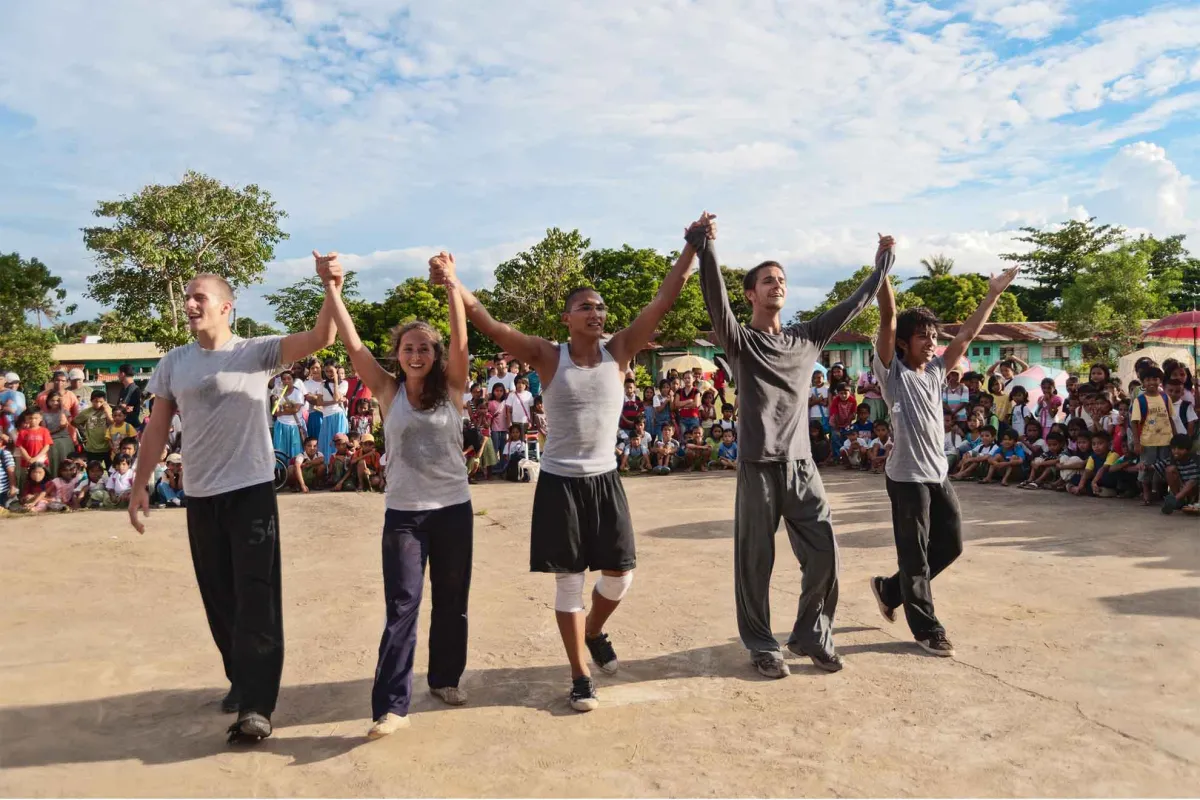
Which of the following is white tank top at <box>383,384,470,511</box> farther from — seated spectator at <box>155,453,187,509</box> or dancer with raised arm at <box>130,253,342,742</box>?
seated spectator at <box>155,453,187,509</box>

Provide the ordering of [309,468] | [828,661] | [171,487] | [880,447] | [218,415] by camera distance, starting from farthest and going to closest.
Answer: [880,447] < [309,468] < [171,487] < [828,661] < [218,415]

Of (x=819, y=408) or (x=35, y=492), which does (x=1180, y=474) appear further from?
(x=35, y=492)

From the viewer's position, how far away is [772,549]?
15.0ft

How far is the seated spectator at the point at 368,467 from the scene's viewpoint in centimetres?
1219

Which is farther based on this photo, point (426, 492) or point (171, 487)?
point (171, 487)

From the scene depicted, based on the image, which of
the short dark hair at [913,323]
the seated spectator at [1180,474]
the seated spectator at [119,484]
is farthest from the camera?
the seated spectator at [119,484]

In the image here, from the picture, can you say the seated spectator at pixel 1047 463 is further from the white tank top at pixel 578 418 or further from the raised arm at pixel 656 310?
the white tank top at pixel 578 418

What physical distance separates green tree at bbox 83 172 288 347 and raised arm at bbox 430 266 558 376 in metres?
29.4

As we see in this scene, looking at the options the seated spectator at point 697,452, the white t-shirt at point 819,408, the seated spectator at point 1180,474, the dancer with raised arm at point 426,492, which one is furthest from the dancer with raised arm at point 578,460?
the white t-shirt at point 819,408

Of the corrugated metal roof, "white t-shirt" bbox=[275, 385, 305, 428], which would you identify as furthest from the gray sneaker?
the corrugated metal roof

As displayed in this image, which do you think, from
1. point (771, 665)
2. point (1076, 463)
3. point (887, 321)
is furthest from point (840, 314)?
point (1076, 463)

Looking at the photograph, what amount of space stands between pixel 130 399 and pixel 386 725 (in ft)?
38.1

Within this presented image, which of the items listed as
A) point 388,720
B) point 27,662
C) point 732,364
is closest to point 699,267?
point 732,364

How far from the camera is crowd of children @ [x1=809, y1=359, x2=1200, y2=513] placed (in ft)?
31.2
